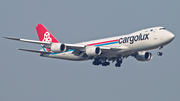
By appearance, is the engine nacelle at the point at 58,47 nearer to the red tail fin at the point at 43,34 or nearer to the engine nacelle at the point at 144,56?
the red tail fin at the point at 43,34

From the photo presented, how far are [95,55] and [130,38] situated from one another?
7005 millimetres

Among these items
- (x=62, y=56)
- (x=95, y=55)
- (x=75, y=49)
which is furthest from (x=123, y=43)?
(x=62, y=56)

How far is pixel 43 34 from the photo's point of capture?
68.5m

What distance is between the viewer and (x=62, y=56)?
64000mm

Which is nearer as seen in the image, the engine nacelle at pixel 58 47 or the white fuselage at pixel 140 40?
the white fuselage at pixel 140 40

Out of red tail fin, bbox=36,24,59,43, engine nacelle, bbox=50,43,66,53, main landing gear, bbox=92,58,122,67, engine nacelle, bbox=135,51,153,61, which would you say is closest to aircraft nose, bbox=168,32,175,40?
engine nacelle, bbox=135,51,153,61

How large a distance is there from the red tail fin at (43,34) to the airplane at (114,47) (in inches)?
147

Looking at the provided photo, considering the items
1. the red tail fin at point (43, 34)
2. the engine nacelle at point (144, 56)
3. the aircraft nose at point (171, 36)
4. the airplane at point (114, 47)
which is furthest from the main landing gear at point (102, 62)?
the aircraft nose at point (171, 36)

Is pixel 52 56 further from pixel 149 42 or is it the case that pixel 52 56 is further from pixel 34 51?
pixel 149 42

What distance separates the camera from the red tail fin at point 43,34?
66938mm

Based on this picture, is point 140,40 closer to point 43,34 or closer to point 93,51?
point 93,51

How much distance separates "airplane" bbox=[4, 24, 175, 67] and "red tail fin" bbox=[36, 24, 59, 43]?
3.74 m

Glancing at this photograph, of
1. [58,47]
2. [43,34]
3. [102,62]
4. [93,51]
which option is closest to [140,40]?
[93,51]

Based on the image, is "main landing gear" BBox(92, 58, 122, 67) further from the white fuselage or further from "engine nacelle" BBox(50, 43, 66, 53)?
"engine nacelle" BBox(50, 43, 66, 53)
